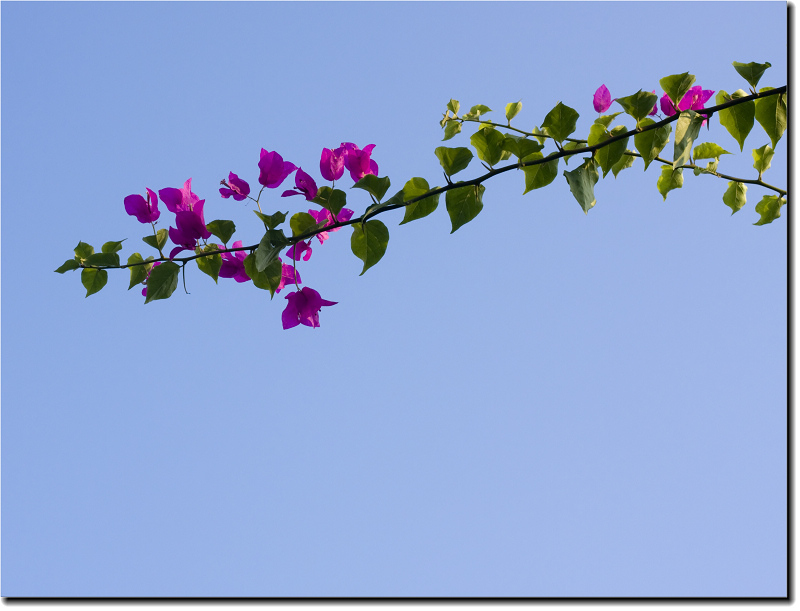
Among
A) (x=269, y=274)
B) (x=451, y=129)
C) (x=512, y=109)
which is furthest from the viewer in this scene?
(x=451, y=129)

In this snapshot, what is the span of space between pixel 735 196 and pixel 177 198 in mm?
1459

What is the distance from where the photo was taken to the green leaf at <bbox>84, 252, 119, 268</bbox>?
1.31 metres

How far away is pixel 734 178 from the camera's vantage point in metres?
1.54

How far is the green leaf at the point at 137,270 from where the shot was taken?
1.35 m

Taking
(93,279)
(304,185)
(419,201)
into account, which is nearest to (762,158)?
(419,201)

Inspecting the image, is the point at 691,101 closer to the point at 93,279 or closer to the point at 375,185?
the point at 375,185

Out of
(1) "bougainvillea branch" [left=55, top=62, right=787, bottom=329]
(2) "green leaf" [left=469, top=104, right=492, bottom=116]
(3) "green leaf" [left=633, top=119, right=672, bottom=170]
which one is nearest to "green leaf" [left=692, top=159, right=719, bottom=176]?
(1) "bougainvillea branch" [left=55, top=62, right=787, bottom=329]

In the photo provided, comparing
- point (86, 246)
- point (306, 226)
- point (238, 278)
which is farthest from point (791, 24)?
point (86, 246)

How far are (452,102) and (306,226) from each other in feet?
3.76

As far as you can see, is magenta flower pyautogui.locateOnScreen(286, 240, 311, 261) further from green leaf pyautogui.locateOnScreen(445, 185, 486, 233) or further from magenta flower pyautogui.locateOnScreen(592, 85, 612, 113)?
magenta flower pyautogui.locateOnScreen(592, 85, 612, 113)

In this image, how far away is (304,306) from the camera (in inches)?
52.7

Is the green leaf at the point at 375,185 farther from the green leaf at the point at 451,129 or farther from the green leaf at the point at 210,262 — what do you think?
the green leaf at the point at 451,129

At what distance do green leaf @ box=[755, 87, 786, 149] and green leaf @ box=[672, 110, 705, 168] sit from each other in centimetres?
9

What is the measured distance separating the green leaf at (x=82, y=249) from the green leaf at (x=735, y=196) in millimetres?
1626
